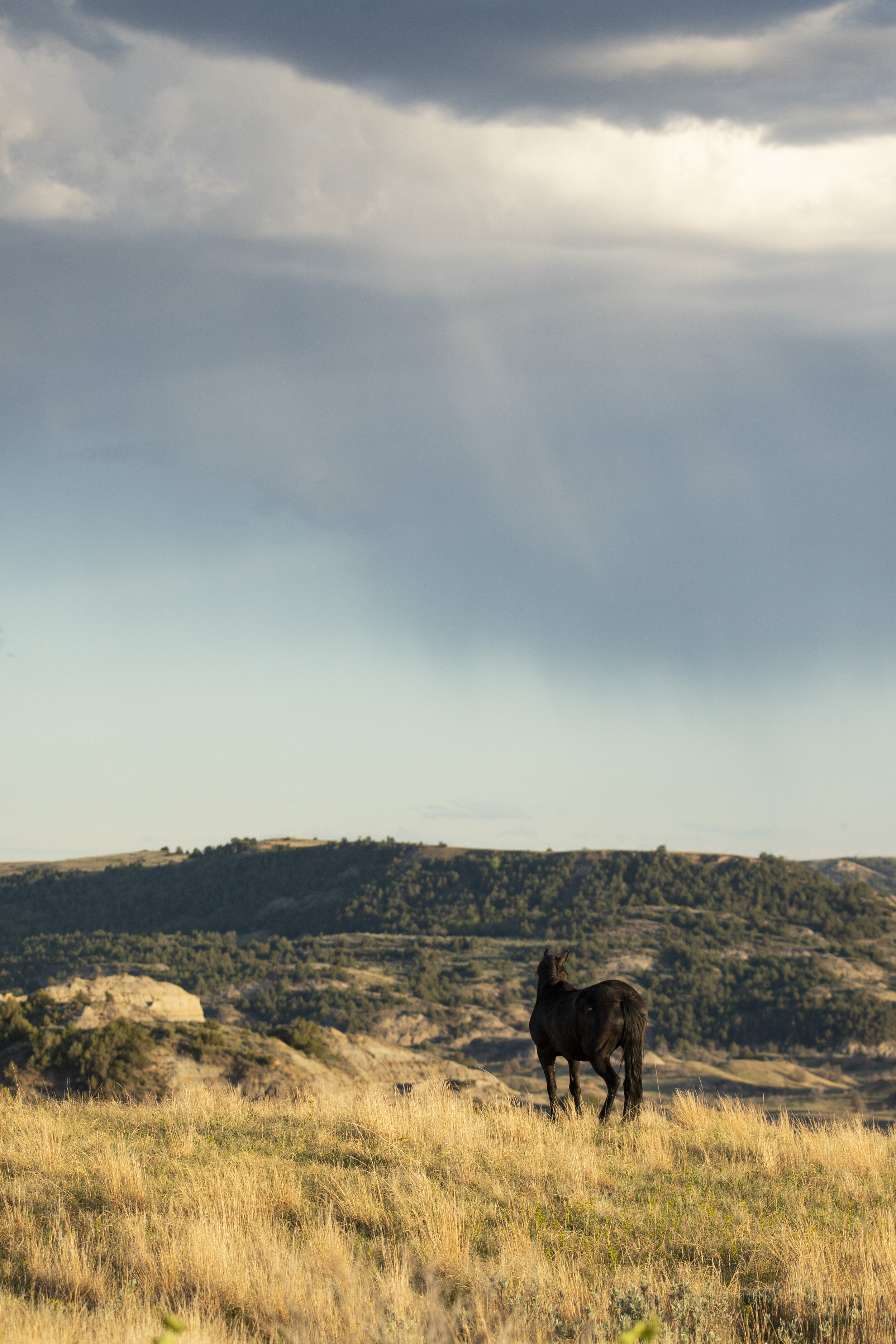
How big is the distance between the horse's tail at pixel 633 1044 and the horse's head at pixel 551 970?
149 centimetres

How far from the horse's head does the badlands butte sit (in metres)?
9.85

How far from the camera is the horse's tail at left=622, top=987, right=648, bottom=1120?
12281 millimetres

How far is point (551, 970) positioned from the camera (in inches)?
551

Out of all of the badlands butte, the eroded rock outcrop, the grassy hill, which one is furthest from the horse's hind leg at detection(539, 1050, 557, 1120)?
the eroded rock outcrop

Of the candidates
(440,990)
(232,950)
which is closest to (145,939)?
(232,950)

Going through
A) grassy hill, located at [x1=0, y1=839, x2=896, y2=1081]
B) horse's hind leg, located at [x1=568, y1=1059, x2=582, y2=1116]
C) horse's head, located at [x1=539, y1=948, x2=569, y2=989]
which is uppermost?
horse's head, located at [x1=539, y1=948, x2=569, y2=989]

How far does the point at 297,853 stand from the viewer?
121312mm

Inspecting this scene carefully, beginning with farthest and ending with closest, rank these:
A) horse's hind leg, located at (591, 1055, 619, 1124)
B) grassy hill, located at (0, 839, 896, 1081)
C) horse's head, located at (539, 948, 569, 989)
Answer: grassy hill, located at (0, 839, 896, 1081) < horse's head, located at (539, 948, 569, 989) < horse's hind leg, located at (591, 1055, 619, 1124)

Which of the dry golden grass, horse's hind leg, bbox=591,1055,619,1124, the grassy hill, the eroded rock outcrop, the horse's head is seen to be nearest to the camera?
the dry golden grass

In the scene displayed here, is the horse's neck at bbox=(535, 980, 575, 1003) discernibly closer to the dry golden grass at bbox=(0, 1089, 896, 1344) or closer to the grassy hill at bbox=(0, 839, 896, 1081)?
the dry golden grass at bbox=(0, 1089, 896, 1344)

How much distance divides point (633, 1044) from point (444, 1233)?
16.9 ft

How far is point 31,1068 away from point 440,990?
46294mm

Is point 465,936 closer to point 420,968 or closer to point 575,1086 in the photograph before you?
point 420,968

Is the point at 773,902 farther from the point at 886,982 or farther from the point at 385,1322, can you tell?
the point at 385,1322
